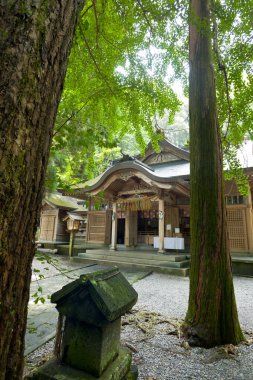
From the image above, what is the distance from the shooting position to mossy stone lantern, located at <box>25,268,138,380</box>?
5.29ft

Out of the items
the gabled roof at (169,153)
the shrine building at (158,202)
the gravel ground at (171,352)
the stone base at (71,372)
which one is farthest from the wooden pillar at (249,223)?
the stone base at (71,372)

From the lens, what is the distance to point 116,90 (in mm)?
3920

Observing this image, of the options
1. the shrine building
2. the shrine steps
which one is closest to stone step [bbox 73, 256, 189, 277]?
the shrine steps

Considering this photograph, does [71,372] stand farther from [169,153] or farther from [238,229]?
[169,153]

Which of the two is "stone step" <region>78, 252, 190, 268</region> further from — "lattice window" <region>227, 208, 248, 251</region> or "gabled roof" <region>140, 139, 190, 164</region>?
"gabled roof" <region>140, 139, 190, 164</region>

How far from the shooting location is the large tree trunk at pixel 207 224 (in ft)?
9.36

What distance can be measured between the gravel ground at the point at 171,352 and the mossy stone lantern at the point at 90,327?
0.81 meters

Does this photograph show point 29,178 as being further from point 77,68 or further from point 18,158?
point 77,68

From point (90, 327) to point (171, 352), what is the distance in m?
1.63

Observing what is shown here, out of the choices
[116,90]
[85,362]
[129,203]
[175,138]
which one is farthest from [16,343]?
[175,138]

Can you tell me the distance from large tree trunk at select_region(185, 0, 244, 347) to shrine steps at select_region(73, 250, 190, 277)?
5.30 m

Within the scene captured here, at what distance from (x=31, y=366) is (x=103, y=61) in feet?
15.3

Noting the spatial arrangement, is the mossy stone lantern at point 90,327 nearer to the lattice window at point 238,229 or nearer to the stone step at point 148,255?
the stone step at point 148,255

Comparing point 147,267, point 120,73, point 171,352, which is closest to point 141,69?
point 120,73
